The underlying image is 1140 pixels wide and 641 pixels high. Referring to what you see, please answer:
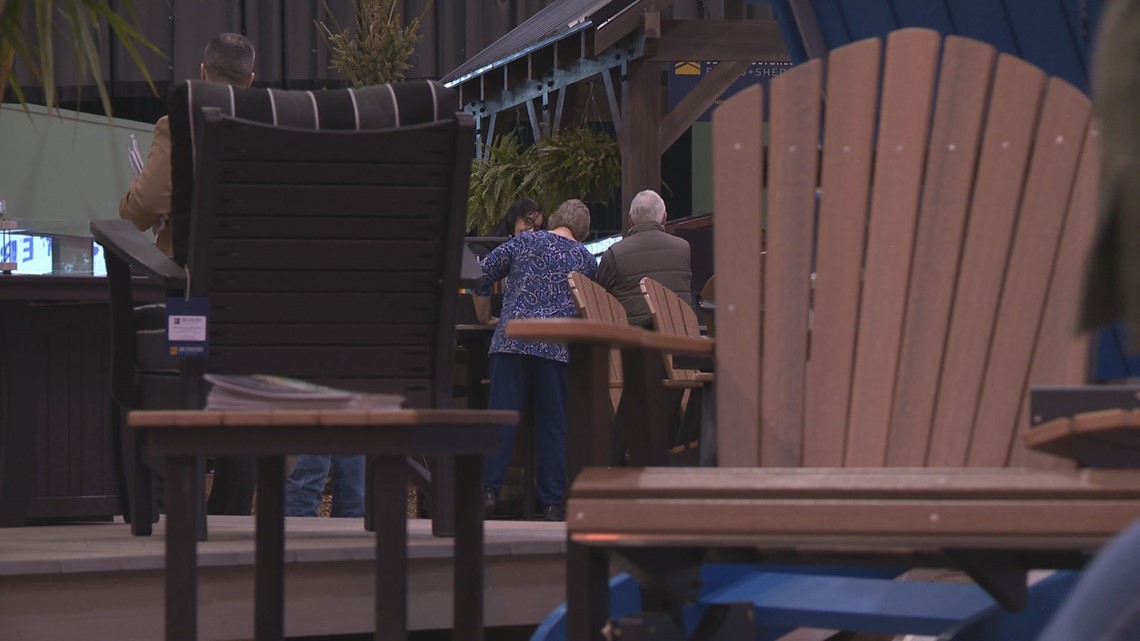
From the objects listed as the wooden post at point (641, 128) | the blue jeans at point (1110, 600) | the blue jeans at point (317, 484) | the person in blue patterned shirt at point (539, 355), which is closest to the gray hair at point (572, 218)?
the person in blue patterned shirt at point (539, 355)

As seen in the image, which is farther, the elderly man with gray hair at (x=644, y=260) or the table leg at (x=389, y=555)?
the elderly man with gray hair at (x=644, y=260)

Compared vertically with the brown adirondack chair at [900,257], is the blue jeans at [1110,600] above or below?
below

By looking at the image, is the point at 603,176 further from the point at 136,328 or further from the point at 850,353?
the point at 850,353

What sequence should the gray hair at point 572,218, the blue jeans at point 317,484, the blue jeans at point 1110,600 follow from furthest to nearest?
1. the gray hair at point 572,218
2. the blue jeans at point 317,484
3. the blue jeans at point 1110,600

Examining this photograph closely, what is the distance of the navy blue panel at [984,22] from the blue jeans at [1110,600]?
2.75 meters

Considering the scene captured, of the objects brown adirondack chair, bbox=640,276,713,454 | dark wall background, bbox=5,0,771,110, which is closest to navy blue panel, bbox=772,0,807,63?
brown adirondack chair, bbox=640,276,713,454

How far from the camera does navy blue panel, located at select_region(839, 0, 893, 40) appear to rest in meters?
3.75

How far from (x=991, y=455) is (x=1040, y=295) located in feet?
0.96

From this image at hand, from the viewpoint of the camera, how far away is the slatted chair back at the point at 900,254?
9.06ft

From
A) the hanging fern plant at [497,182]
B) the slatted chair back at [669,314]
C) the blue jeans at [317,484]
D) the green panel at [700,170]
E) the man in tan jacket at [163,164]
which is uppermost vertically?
the green panel at [700,170]

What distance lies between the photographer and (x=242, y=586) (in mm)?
3369

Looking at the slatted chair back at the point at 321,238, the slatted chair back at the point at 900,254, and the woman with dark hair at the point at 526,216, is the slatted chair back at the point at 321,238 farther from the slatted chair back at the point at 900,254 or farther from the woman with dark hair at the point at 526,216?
the woman with dark hair at the point at 526,216

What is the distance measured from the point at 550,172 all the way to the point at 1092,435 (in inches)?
461

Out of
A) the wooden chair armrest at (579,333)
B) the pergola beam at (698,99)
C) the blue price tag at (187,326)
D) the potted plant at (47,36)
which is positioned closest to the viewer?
the wooden chair armrest at (579,333)
